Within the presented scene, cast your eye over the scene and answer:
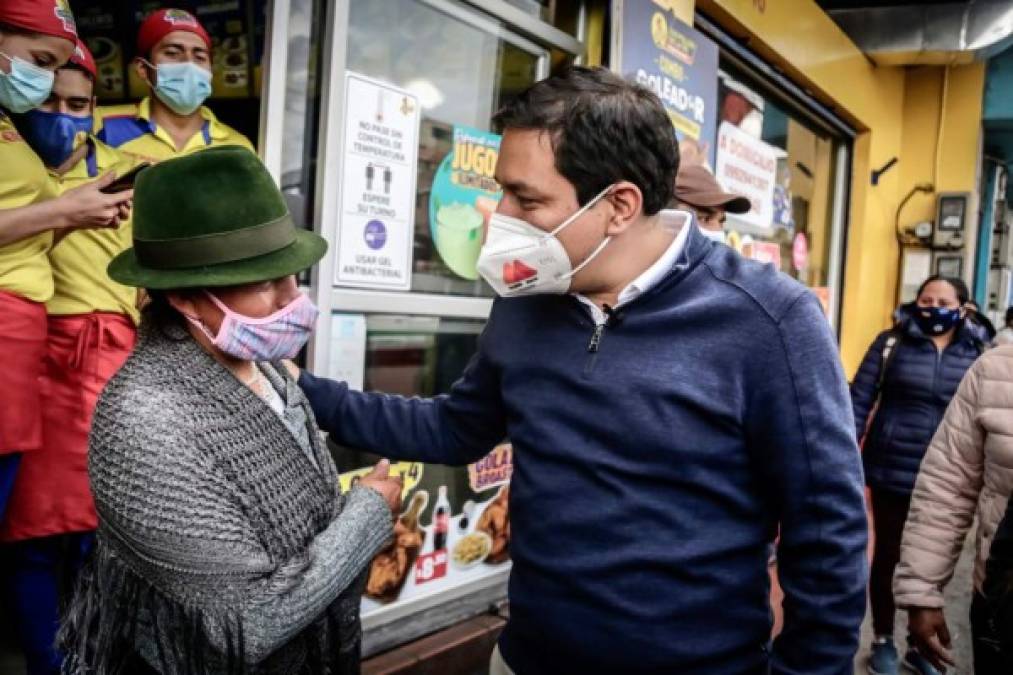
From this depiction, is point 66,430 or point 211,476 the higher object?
point 211,476

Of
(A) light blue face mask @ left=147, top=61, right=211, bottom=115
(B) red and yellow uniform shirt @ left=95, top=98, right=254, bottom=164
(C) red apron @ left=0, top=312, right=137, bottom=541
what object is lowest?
(C) red apron @ left=0, top=312, right=137, bottom=541

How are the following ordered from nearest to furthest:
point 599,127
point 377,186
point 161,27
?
point 599,127, point 161,27, point 377,186

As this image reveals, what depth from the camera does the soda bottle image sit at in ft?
11.8

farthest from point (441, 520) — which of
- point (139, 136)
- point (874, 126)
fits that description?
point (874, 126)

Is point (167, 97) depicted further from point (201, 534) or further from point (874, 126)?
point (874, 126)

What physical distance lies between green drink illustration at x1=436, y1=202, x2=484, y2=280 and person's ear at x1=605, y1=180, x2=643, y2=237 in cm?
194

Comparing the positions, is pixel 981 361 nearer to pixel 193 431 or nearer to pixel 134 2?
pixel 193 431

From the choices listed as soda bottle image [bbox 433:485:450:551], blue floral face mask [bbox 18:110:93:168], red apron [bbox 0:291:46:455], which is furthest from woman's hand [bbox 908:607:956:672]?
blue floral face mask [bbox 18:110:93:168]

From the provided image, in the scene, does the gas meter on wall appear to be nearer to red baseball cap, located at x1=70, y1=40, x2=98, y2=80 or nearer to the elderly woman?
red baseball cap, located at x1=70, y1=40, x2=98, y2=80

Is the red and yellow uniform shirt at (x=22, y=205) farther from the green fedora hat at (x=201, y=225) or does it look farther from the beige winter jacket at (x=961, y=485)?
the beige winter jacket at (x=961, y=485)

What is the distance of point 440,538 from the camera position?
3.61 meters

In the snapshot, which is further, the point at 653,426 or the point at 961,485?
the point at 961,485

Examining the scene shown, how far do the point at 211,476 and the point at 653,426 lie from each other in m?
0.80

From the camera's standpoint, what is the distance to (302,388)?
199 centimetres
